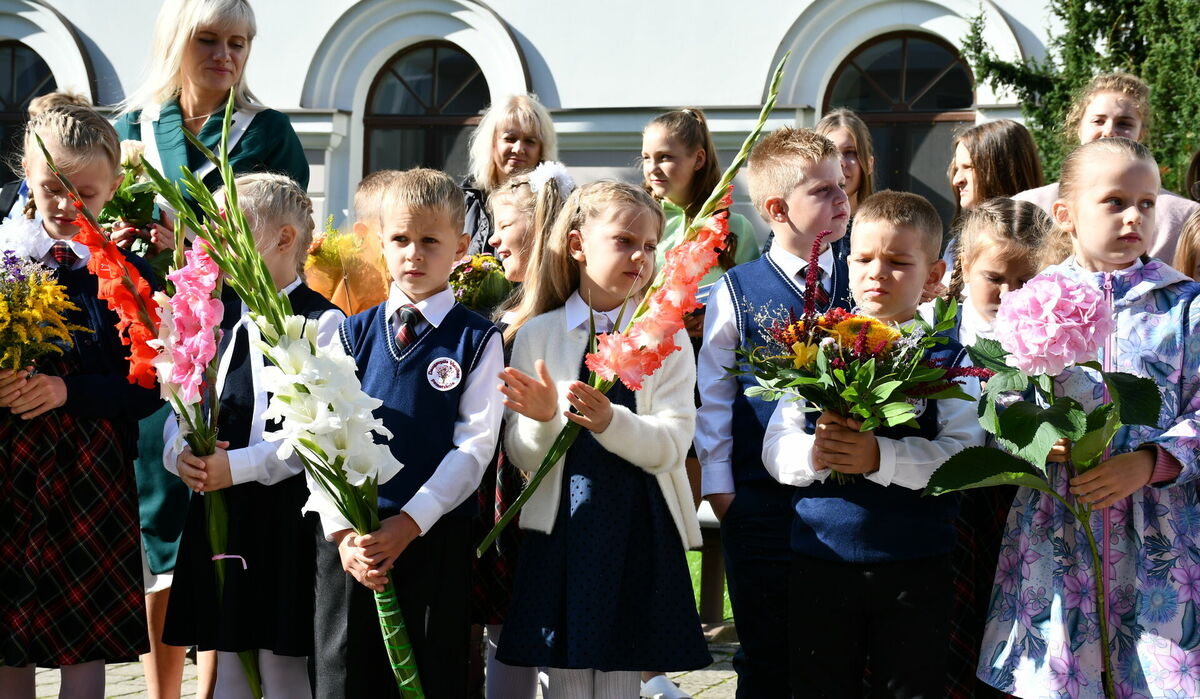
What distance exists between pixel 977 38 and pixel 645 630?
5880mm

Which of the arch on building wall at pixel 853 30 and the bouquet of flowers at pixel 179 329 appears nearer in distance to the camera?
the bouquet of flowers at pixel 179 329

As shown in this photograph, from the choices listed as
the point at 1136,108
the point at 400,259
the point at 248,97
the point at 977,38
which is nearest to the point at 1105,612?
the point at 400,259

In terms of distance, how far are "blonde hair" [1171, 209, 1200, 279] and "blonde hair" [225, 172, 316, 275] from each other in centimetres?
Answer: 286

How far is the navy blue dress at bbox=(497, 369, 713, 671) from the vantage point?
11.4ft

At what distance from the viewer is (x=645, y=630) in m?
3.51

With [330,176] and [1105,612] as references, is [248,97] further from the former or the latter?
[330,176]

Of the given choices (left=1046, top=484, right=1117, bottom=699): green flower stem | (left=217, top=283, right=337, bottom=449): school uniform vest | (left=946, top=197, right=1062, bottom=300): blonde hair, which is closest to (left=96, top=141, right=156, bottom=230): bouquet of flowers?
(left=217, top=283, right=337, bottom=449): school uniform vest

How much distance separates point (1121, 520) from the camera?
344cm

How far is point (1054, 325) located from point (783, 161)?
125 cm

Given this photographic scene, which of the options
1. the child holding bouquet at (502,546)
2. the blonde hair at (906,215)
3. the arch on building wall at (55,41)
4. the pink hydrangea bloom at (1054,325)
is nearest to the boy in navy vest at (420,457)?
the child holding bouquet at (502,546)

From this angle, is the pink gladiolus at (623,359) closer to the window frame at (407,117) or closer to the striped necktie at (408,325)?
the striped necktie at (408,325)

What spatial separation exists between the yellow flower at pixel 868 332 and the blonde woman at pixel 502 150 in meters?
2.46

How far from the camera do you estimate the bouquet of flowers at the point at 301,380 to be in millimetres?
3010

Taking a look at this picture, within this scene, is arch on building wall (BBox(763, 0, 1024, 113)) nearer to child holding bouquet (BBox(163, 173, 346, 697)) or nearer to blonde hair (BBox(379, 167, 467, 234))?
blonde hair (BBox(379, 167, 467, 234))
